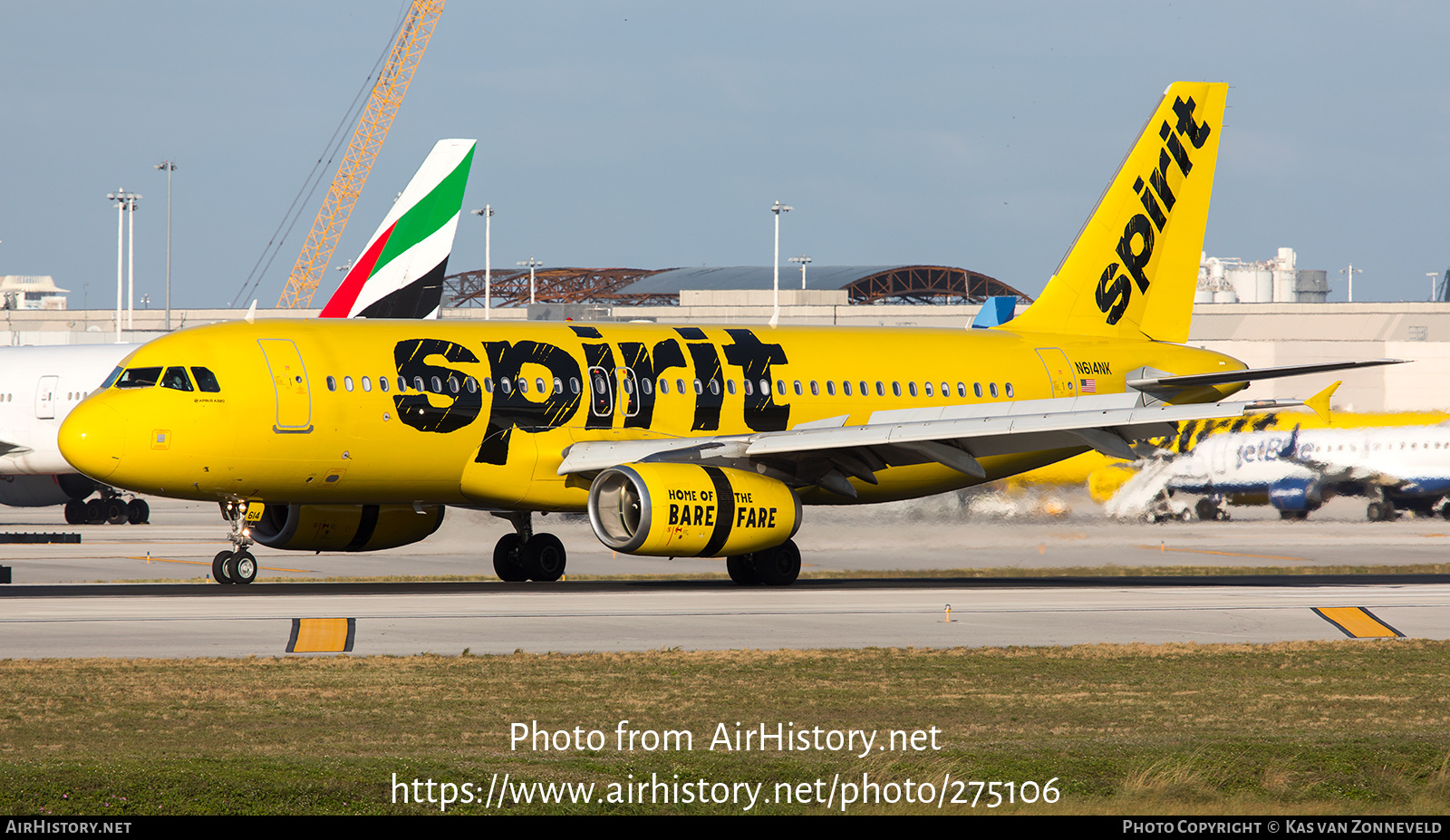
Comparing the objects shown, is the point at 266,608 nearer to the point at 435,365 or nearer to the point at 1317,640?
the point at 435,365

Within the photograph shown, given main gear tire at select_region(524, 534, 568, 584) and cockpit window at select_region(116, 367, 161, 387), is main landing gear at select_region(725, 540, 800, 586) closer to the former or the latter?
main gear tire at select_region(524, 534, 568, 584)

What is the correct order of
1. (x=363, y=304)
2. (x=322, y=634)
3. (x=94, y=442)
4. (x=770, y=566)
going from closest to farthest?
1. (x=322, y=634)
2. (x=94, y=442)
3. (x=770, y=566)
4. (x=363, y=304)

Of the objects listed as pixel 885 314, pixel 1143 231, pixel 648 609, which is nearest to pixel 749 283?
pixel 885 314

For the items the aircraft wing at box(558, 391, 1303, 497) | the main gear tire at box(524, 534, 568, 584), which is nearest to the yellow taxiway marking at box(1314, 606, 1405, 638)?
the aircraft wing at box(558, 391, 1303, 497)

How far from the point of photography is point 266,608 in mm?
23375

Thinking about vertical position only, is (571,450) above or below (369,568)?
above

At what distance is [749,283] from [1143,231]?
315 ft

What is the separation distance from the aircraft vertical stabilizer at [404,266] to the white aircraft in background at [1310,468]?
878 inches

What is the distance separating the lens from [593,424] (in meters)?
29.0

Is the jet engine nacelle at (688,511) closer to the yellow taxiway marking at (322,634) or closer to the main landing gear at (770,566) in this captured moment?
the main landing gear at (770,566)

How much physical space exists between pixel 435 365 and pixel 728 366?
5.52m

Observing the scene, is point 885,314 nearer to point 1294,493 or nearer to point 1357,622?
point 1294,493

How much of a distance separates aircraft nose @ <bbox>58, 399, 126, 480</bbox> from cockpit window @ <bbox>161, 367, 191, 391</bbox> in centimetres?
91
